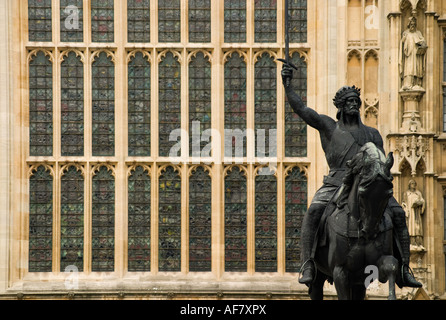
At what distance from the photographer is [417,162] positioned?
2241 centimetres

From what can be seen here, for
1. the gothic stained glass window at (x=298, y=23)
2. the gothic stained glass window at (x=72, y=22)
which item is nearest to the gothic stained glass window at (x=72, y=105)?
the gothic stained glass window at (x=72, y=22)

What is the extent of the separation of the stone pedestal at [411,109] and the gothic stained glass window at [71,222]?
20.8 feet

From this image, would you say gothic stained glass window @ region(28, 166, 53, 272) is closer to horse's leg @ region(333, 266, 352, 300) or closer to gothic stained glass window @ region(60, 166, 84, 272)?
gothic stained glass window @ region(60, 166, 84, 272)

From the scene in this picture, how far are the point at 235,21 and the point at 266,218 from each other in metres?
3.89

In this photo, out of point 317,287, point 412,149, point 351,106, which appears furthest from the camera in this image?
point 412,149

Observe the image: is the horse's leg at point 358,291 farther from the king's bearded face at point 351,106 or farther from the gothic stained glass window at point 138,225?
the gothic stained glass window at point 138,225

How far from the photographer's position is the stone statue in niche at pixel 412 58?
22.4 m

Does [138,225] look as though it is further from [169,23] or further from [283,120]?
[169,23]

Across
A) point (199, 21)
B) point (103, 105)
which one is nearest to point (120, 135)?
point (103, 105)

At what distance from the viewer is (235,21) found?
77.0 ft

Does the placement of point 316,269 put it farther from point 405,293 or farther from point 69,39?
point 69,39
